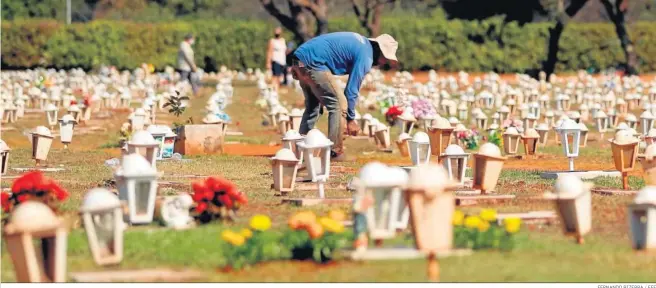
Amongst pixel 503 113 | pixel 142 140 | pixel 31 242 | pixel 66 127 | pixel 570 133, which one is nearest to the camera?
pixel 31 242

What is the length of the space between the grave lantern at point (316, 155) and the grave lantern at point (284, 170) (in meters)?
0.15

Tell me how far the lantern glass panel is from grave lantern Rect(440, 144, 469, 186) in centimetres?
344

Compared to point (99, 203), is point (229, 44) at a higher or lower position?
higher

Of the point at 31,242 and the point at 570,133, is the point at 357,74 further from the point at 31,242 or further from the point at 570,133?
the point at 31,242

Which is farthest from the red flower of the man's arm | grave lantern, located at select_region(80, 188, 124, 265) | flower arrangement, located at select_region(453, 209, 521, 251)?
the man's arm

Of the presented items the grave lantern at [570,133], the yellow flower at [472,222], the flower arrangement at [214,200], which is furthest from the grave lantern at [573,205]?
the grave lantern at [570,133]

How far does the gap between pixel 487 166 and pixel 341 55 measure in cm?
398

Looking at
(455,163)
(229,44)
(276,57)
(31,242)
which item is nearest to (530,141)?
(455,163)

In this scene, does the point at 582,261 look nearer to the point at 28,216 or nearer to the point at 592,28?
the point at 28,216

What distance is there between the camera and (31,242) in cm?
859

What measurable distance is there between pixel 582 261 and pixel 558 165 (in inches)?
352

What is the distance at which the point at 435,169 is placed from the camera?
27.8 feet

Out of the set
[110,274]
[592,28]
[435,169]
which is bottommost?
[110,274]

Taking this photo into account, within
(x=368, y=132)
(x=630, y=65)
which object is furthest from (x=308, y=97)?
(x=630, y=65)
